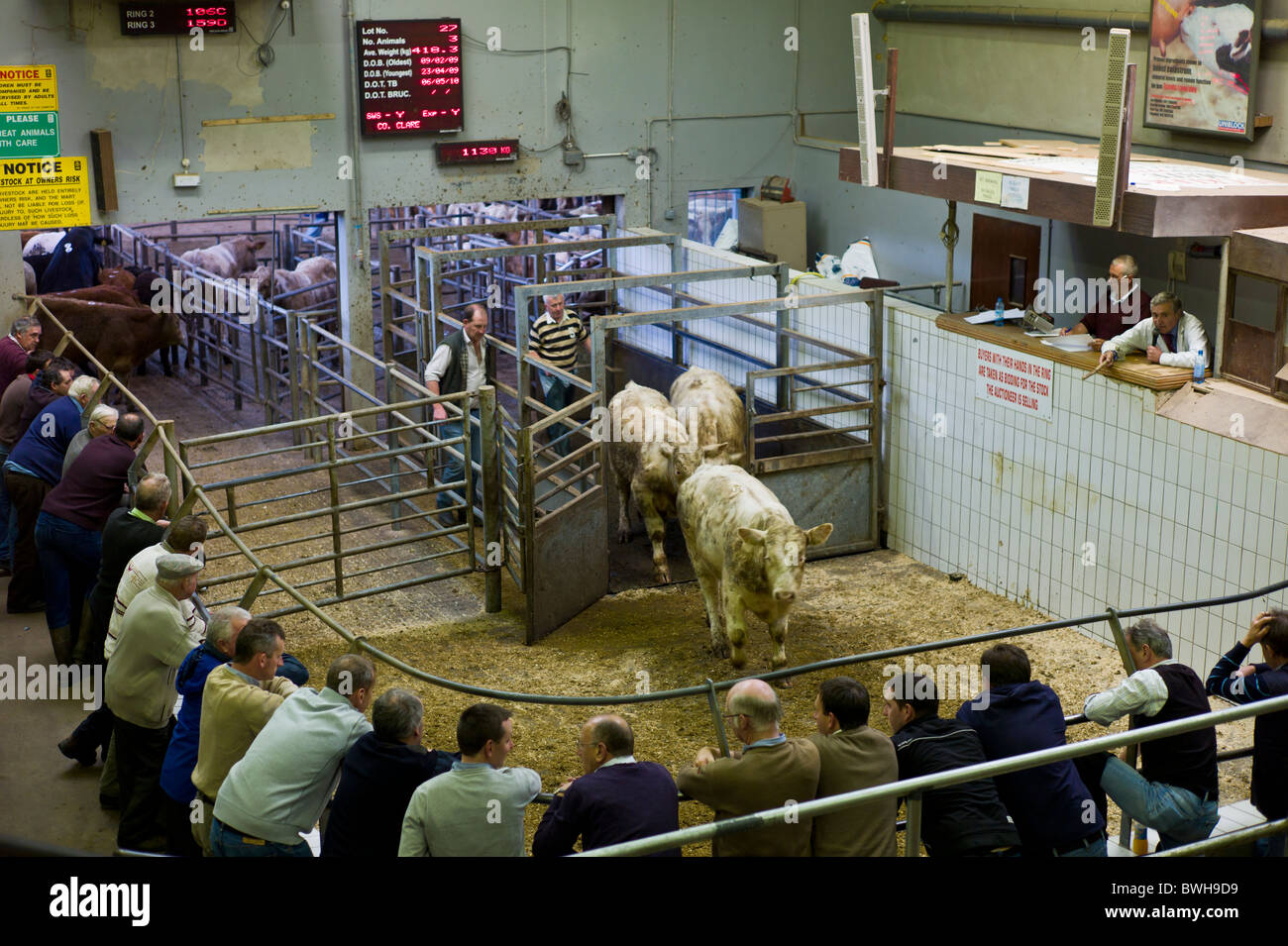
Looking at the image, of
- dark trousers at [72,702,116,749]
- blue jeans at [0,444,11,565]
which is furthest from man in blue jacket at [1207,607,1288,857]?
blue jeans at [0,444,11,565]

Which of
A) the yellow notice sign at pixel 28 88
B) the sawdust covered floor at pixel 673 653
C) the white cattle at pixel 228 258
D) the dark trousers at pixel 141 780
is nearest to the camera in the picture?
the dark trousers at pixel 141 780

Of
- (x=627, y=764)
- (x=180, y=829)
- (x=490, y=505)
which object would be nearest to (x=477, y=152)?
(x=490, y=505)

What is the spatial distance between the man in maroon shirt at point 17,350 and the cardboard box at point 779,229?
7.19 metres

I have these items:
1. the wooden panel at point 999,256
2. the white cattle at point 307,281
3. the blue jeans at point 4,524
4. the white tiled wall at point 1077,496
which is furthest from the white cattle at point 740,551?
the white cattle at point 307,281

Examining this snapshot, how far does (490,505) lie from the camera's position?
9656mm

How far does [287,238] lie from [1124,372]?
1225 cm

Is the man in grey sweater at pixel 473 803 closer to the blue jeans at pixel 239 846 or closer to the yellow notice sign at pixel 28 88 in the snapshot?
the blue jeans at pixel 239 846

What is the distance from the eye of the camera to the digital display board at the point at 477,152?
536 inches

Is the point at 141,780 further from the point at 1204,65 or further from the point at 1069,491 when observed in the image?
the point at 1204,65

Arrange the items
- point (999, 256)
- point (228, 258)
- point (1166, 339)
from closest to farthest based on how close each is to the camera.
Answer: point (1166, 339), point (999, 256), point (228, 258)

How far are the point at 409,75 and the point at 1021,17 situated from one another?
5828 millimetres

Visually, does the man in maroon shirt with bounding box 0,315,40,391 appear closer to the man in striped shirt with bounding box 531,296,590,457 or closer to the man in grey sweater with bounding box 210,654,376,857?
A: the man in striped shirt with bounding box 531,296,590,457

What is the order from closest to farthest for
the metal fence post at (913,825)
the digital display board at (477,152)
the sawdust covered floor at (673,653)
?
the metal fence post at (913,825)
the sawdust covered floor at (673,653)
the digital display board at (477,152)

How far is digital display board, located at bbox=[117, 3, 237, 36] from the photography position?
39.7 ft
